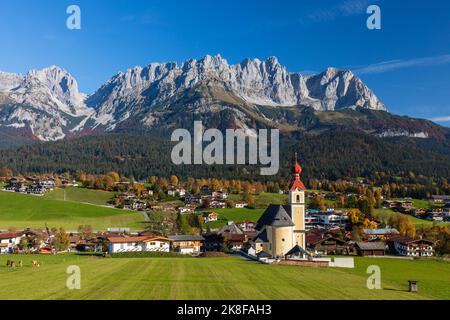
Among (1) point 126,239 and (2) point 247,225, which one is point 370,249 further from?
(1) point 126,239

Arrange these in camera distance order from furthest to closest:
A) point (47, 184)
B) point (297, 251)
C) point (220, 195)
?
point (47, 184)
point (220, 195)
point (297, 251)

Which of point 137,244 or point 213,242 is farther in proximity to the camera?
point 213,242

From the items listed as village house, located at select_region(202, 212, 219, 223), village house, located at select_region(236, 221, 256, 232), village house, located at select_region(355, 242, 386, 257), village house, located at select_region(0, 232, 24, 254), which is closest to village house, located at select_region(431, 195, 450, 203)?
village house, located at select_region(202, 212, 219, 223)

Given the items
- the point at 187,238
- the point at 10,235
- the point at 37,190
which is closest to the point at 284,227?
the point at 187,238

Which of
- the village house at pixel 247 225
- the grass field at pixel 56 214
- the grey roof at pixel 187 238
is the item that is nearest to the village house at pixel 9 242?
the grass field at pixel 56 214

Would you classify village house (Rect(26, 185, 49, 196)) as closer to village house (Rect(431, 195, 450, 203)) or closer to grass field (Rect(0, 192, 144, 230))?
grass field (Rect(0, 192, 144, 230))
